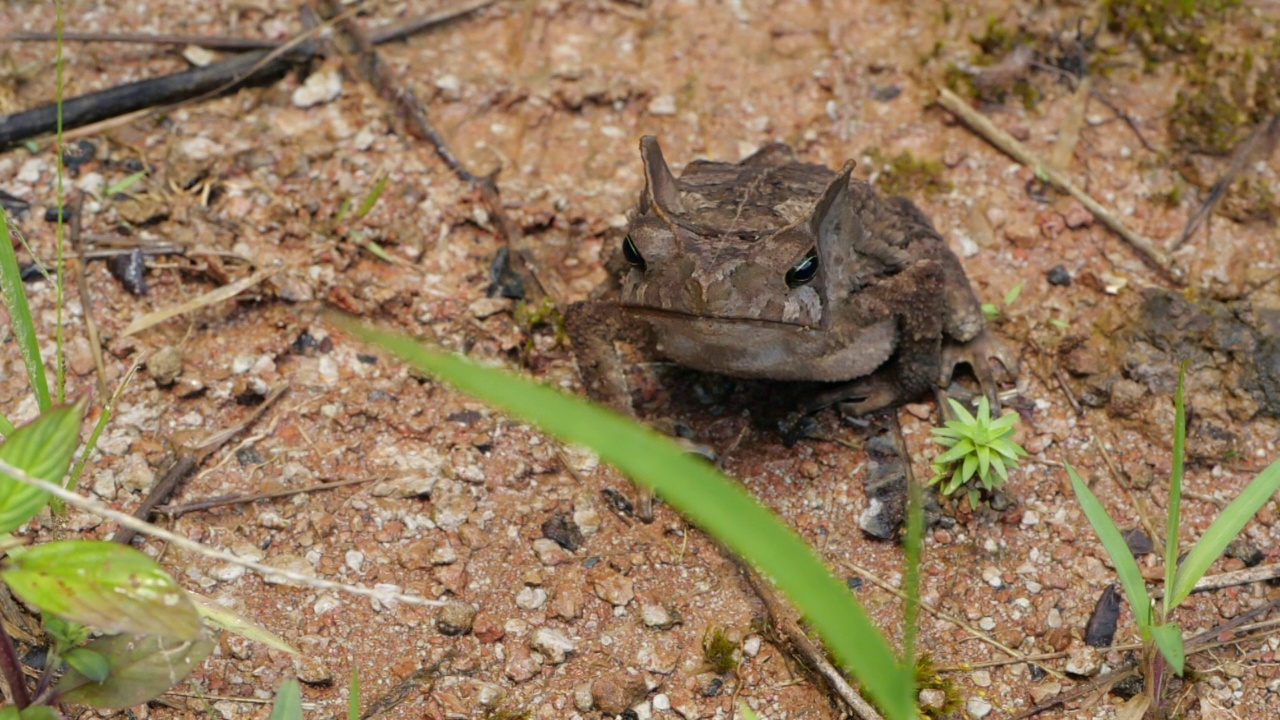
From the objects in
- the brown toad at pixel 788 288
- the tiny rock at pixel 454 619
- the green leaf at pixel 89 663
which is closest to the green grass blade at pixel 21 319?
the green leaf at pixel 89 663

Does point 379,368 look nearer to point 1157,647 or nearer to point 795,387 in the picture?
point 795,387

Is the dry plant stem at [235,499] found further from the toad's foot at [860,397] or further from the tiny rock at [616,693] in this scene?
the toad's foot at [860,397]

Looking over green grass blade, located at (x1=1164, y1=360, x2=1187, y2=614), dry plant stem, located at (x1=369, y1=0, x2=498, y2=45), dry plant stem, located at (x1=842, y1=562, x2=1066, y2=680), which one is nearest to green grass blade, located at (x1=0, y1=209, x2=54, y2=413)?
dry plant stem, located at (x1=842, y1=562, x2=1066, y2=680)

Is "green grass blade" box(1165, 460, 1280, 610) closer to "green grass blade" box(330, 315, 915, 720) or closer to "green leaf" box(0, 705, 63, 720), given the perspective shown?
"green grass blade" box(330, 315, 915, 720)

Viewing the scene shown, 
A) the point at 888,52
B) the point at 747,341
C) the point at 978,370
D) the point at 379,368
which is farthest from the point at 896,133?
the point at 379,368

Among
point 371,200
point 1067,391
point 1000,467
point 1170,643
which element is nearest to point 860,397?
point 1000,467

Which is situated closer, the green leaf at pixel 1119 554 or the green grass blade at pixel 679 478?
the green grass blade at pixel 679 478
